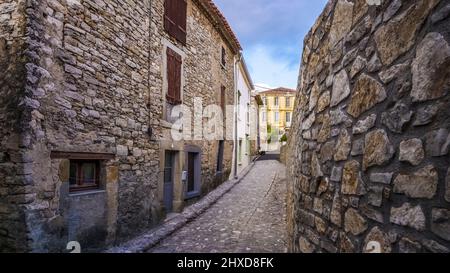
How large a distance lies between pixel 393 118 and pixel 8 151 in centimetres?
413

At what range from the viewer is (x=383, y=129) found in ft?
5.34

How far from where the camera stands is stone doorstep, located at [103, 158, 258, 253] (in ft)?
17.3

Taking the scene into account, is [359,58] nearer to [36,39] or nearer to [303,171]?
[303,171]

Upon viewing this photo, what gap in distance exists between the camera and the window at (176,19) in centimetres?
741

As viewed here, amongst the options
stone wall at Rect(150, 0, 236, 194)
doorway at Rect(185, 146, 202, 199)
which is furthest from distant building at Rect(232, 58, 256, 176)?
doorway at Rect(185, 146, 202, 199)

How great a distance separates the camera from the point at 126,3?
18.7 feet

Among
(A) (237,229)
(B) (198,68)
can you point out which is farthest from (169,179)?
(B) (198,68)

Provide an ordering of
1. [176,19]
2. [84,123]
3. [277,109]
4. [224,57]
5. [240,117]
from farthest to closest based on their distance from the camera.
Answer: [277,109] < [240,117] < [224,57] < [176,19] < [84,123]

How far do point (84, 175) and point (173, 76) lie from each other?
3.64 meters

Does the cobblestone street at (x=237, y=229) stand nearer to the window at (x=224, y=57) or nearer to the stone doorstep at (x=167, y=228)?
the stone doorstep at (x=167, y=228)

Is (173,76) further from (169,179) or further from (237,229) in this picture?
(237,229)

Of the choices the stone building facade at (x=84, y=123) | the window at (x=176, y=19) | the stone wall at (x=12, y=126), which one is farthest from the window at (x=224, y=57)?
the stone wall at (x=12, y=126)

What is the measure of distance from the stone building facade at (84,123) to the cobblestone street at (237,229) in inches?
36.3
